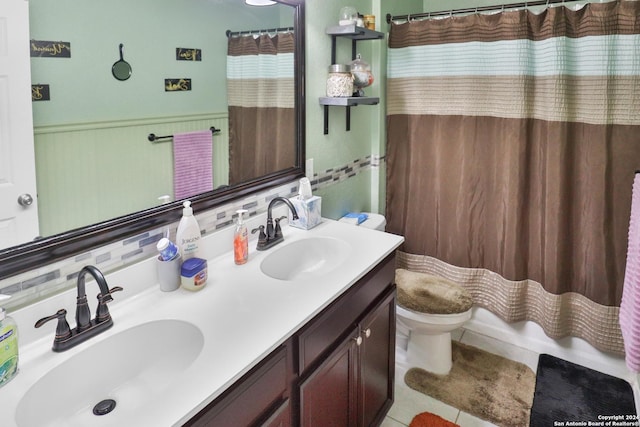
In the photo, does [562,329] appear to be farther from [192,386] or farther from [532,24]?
[192,386]

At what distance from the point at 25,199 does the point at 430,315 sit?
1.72 m

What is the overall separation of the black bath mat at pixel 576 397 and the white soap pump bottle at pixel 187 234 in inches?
65.1

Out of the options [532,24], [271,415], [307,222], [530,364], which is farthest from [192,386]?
[532,24]

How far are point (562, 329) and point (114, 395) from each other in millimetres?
2190

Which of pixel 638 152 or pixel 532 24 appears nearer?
pixel 638 152

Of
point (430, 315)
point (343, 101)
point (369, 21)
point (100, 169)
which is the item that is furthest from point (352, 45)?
point (100, 169)

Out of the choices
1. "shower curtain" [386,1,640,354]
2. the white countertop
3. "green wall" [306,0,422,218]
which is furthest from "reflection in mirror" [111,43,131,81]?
"shower curtain" [386,1,640,354]

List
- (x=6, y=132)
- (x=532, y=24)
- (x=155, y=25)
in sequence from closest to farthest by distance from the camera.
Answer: (x=6, y=132) → (x=155, y=25) → (x=532, y=24)

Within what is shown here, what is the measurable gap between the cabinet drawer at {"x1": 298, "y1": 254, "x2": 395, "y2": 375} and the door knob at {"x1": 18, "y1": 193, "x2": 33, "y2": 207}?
0.79 m

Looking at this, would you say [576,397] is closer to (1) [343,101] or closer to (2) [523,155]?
(2) [523,155]

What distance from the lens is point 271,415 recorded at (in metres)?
1.20

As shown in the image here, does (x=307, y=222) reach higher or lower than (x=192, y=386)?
higher

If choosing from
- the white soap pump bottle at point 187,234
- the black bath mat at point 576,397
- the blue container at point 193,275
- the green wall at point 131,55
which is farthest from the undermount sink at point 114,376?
the black bath mat at point 576,397

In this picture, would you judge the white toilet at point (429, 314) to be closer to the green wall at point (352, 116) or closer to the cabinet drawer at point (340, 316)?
the green wall at point (352, 116)
